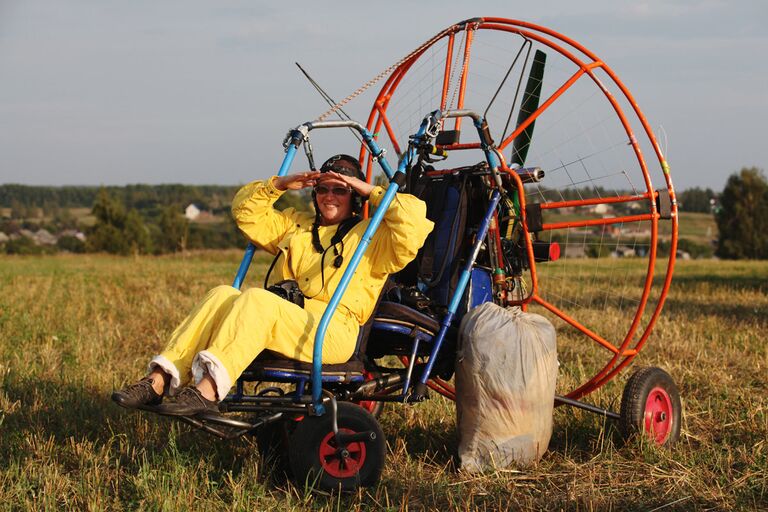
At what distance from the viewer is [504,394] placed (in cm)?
472

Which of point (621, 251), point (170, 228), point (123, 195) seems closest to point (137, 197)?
point (123, 195)

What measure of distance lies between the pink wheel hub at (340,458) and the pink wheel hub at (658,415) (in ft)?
5.98

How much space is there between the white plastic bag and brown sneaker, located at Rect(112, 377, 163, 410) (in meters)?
1.62

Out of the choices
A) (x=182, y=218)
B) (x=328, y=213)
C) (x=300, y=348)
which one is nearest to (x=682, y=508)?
(x=300, y=348)

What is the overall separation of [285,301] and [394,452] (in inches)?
49.6

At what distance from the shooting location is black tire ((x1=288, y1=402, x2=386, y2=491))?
14.1 ft

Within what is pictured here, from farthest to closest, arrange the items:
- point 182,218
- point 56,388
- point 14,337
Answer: point 182,218
point 14,337
point 56,388

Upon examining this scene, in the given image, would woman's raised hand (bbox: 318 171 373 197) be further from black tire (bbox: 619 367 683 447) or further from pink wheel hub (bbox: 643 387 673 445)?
pink wheel hub (bbox: 643 387 673 445)

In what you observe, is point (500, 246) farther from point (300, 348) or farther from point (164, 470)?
point (164, 470)

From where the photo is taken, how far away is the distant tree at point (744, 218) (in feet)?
174

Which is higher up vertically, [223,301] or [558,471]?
[223,301]

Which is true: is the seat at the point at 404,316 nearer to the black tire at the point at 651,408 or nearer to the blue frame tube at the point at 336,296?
the blue frame tube at the point at 336,296

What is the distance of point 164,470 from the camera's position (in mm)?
4516

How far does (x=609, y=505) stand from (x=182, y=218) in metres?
50.1
